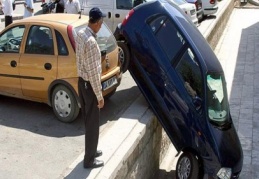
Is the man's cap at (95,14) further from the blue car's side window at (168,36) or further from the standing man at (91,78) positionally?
the blue car's side window at (168,36)

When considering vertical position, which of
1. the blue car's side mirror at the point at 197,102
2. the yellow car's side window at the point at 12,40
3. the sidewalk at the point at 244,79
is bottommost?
the sidewalk at the point at 244,79

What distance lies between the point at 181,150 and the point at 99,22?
234 cm

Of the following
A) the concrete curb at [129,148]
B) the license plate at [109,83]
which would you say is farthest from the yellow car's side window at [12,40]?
the concrete curb at [129,148]

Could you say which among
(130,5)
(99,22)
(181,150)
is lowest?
(181,150)

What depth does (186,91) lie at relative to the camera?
512 cm

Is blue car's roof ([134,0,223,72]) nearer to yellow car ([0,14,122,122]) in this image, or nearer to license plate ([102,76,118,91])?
yellow car ([0,14,122,122])

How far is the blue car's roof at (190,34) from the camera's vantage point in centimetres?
518

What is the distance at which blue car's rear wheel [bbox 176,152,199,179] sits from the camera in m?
4.93

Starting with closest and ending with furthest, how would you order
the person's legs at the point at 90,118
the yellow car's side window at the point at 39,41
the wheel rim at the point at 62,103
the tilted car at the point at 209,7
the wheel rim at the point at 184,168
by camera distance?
the person's legs at the point at 90,118, the wheel rim at the point at 184,168, the wheel rim at the point at 62,103, the yellow car's side window at the point at 39,41, the tilted car at the point at 209,7

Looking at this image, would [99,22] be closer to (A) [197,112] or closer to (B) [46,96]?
(A) [197,112]

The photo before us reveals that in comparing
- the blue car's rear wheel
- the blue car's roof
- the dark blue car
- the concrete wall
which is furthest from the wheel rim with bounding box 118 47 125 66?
the concrete wall

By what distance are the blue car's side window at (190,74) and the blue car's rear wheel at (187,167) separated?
2.68 feet

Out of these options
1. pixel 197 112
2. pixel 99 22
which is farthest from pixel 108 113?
pixel 99 22

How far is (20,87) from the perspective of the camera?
20.6ft
